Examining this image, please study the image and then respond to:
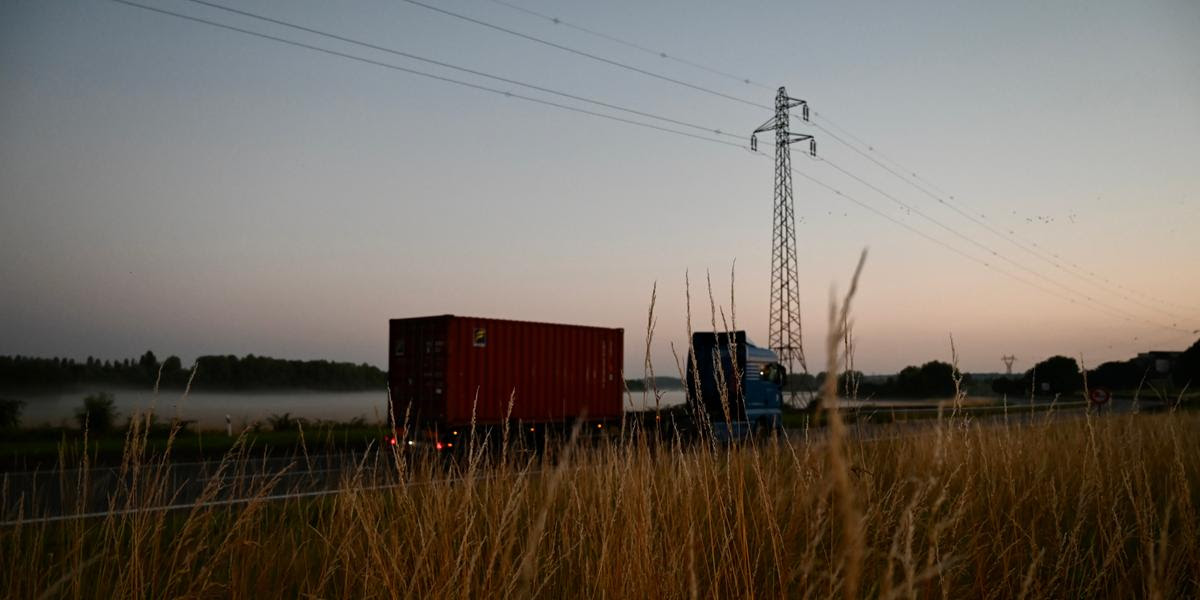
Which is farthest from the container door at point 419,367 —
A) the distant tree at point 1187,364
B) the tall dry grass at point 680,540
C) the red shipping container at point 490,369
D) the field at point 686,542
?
the distant tree at point 1187,364

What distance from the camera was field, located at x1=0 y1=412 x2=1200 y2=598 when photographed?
8.70ft

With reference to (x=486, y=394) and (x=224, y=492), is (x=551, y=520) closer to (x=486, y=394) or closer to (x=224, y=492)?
(x=224, y=492)

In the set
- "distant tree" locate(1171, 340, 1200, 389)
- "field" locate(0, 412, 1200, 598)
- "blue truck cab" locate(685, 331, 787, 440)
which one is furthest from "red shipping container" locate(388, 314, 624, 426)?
"distant tree" locate(1171, 340, 1200, 389)

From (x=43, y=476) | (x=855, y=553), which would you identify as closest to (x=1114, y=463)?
(x=855, y=553)

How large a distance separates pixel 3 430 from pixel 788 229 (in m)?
25.1

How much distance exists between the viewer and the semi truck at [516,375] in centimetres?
1576

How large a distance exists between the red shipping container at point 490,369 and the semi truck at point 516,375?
0.02 metres

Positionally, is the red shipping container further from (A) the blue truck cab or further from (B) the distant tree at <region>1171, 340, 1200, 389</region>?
(B) the distant tree at <region>1171, 340, 1200, 389</region>

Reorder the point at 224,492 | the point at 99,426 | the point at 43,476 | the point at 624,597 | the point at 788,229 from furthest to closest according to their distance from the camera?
the point at 788,229 → the point at 99,426 → the point at 43,476 → the point at 224,492 → the point at 624,597

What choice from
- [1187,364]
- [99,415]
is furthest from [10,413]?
[1187,364]

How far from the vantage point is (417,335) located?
16312mm

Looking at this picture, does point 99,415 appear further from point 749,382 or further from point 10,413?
point 749,382

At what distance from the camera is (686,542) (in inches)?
108

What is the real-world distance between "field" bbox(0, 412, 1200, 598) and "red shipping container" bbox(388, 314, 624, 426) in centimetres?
924
